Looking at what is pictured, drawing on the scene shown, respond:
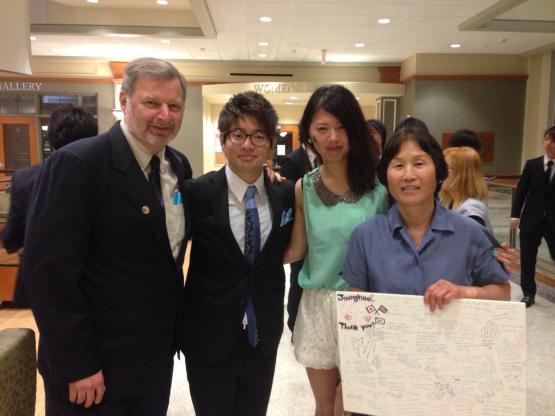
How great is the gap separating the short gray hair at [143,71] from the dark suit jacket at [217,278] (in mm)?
371

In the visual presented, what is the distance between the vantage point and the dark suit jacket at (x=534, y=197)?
4.35m

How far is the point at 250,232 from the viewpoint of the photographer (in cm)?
157

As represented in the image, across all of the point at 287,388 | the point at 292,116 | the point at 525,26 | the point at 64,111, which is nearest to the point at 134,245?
the point at 64,111

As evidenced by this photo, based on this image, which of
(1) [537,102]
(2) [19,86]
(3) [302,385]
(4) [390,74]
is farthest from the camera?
(2) [19,86]

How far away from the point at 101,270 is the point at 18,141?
13661 millimetres

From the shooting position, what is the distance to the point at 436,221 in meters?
1.40

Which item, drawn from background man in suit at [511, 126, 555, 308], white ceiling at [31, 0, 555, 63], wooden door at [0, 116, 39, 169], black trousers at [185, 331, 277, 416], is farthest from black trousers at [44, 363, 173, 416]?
wooden door at [0, 116, 39, 169]

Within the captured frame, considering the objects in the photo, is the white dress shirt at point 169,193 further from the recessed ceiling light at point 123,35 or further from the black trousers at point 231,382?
the recessed ceiling light at point 123,35

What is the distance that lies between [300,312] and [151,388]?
61cm

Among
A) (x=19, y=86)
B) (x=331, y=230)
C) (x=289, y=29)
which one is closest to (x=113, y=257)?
(x=331, y=230)

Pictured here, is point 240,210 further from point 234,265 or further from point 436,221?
point 436,221

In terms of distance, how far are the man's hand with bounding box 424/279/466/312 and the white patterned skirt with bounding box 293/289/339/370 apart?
45 cm

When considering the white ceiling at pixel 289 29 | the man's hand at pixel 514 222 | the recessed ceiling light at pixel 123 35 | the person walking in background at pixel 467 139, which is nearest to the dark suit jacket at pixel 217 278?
the person walking in background at pixel 467 139

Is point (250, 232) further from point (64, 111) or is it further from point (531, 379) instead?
point (531, 379)
